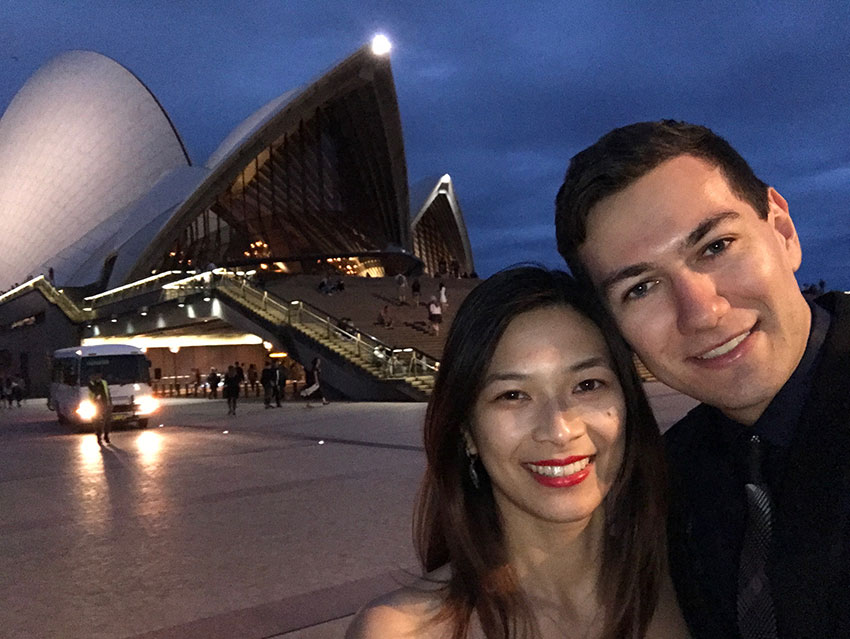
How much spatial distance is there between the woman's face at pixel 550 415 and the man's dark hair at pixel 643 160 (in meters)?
0.26

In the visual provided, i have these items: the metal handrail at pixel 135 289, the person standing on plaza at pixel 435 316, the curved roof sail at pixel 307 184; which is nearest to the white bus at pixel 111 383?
the person standing on plaza at pixel 435 316

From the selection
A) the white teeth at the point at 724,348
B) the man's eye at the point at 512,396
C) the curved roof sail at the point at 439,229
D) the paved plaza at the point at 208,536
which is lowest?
A: the paved plaza at the point at 208,536

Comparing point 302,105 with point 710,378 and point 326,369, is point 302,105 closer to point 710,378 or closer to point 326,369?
point 326,369

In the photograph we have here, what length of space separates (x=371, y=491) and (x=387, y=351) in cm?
994

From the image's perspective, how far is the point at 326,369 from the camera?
1695 cm

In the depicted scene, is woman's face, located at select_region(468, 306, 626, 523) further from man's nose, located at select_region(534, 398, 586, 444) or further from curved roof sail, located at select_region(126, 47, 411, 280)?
curved roof sail, located at select_region(126, 47, 411, 280)

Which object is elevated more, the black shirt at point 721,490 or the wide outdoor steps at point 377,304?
the wide outdoor steps at point 377,304

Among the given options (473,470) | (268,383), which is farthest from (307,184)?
(473,470)

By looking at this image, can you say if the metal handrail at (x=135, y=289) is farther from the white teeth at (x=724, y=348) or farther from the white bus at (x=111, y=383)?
the white teeth at (x=724, y=348)

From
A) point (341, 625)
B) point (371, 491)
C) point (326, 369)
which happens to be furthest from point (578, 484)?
point (326, 369)

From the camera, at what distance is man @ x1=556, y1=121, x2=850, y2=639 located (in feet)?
3.98

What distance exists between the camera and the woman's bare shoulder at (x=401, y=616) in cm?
136

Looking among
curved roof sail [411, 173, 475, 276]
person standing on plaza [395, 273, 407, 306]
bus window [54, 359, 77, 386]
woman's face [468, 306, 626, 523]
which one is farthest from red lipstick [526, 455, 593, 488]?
curved roof sail [411, 173, 475, 276]

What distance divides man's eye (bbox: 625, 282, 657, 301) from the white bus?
13.5 meters
